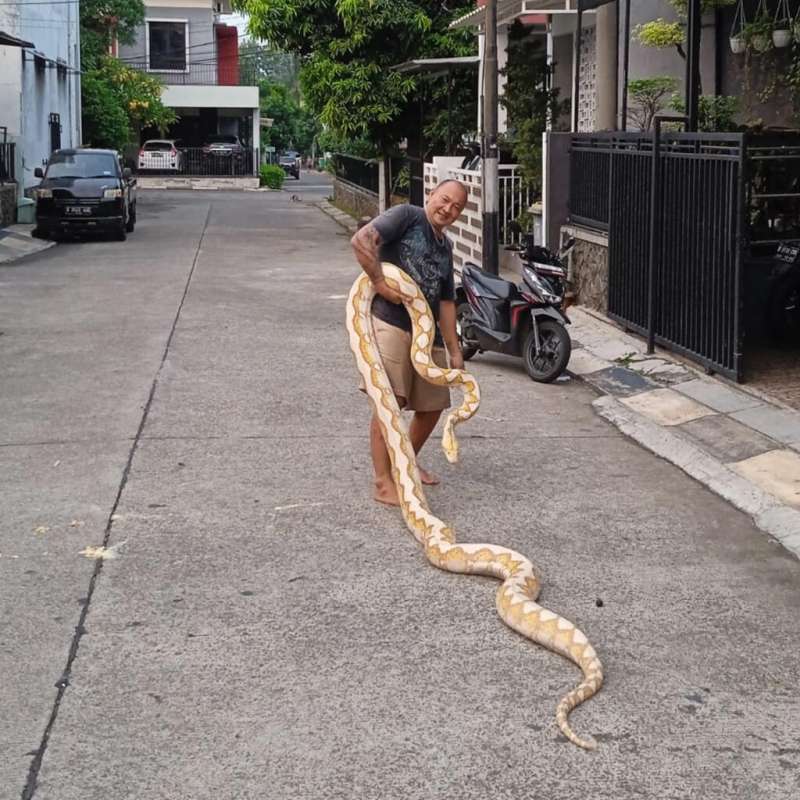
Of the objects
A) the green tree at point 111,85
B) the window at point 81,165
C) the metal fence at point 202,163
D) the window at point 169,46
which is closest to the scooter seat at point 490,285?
the window at point 81,165

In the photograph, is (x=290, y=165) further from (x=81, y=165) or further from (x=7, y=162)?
(x=81, y=165)

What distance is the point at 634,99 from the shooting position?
17078mm

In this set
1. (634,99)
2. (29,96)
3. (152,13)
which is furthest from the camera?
(152,13)

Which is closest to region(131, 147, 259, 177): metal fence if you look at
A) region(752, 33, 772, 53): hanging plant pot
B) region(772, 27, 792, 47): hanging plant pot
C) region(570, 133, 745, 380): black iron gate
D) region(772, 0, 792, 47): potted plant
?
region(752, 33, 772, 53): hanging plant pot

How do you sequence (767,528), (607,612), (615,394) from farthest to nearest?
(615,394), (767,528), (607,612)

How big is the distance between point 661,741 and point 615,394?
6.26 metres

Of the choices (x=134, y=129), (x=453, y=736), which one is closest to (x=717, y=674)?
(x=453, y=736)

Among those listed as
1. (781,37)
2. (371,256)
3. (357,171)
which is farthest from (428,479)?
(357,171)

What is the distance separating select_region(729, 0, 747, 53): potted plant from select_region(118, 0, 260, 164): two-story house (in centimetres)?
4208

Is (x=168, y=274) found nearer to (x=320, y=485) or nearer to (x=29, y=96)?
(x=320, y=485)

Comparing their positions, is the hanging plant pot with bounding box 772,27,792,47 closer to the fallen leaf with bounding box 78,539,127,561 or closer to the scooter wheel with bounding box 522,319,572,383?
the scooter wheel with bounding box 522,319,572,383

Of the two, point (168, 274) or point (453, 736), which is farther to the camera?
point (168, 274)

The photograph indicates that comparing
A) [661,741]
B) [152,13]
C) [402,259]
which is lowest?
[661,741]

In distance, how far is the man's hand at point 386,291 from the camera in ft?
22.8
